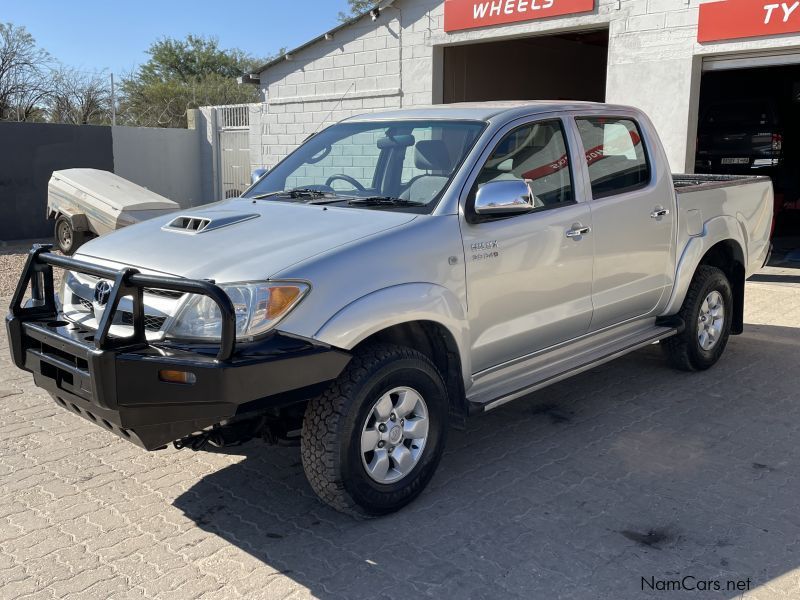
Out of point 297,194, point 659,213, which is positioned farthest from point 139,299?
point 659,213

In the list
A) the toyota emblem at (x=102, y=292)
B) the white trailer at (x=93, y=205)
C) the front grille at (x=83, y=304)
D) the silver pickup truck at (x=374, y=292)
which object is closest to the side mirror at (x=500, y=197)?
the silver pickup truck at (x=374, y=292)

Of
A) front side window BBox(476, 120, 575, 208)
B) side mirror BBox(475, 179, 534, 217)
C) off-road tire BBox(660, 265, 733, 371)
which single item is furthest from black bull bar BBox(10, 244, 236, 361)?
off-road tire BBox(660, 265, 733, 371)

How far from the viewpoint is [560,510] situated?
3.88 m

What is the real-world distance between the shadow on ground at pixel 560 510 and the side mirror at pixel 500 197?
1453 mm

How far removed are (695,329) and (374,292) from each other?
3308mm

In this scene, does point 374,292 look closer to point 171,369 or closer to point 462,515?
point 171,369

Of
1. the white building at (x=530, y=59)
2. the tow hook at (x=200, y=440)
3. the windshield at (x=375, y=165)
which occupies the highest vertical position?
the white building at (x=530, y=59)

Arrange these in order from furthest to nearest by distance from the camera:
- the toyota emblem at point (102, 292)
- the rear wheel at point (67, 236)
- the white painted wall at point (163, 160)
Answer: the white painted wall at point (163, 160), the rear wheel at point (67, 236), the toyota emblem at point (102, 292)

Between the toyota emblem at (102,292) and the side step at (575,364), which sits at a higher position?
the toyota emblem at (102,292)

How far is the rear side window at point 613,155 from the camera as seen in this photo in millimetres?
4934

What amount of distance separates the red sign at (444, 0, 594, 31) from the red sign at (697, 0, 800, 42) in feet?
5.29

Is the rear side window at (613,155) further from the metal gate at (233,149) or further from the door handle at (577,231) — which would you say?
the metal gate at (233,149)

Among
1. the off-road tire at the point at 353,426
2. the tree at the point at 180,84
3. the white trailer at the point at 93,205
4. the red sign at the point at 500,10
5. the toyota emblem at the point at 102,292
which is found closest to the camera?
the off-road tire at the point at 353,426

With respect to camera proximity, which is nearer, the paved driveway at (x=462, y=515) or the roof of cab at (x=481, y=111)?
the paved driveway at (x=462, y=515)
